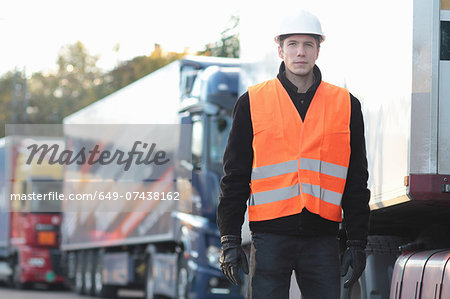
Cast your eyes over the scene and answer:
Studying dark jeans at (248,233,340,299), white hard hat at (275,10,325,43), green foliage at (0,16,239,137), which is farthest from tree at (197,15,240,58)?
green foliage at (0,16,239,137)

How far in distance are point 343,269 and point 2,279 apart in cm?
2711

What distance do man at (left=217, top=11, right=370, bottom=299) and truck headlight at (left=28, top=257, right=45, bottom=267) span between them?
23.5m

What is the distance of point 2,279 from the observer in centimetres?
3175

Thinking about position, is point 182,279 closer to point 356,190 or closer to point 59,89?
point 356,190

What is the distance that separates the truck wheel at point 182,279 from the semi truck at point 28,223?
986 centimetres

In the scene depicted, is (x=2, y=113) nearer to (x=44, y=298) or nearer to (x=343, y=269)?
(x=44, y=298)

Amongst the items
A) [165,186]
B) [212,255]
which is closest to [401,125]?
[212,255]

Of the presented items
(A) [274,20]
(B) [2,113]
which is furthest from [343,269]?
(B) [2,113]

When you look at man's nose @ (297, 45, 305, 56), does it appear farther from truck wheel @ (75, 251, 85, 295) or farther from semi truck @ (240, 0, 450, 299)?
truck wheel @ (75, 251, 85, 295)

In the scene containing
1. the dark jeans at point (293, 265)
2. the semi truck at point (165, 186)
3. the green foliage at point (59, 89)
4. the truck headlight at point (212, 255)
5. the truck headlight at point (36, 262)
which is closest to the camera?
the dark jeans at point (293, 265)

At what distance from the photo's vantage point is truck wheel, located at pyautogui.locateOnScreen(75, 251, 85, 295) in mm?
26031

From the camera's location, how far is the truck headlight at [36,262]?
28562 mm

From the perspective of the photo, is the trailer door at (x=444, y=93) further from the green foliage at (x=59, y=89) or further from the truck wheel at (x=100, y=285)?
the green foliage at (x=59, y=89)

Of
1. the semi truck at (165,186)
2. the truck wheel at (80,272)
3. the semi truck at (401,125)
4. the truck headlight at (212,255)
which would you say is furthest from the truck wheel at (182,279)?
the semi truck at (401,125)
